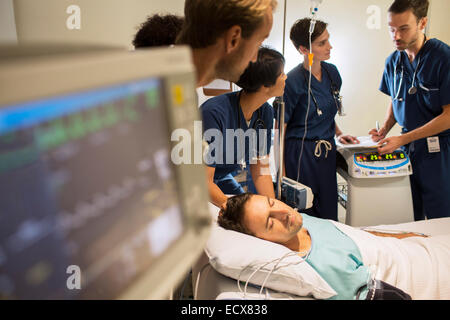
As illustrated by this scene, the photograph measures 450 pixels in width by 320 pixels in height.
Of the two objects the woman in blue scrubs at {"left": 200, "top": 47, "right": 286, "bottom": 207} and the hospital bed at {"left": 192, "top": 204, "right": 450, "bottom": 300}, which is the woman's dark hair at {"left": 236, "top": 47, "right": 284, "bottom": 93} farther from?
the hospital bed at {"left": 192, "top": 204, "right": 450, "bottom": 300}

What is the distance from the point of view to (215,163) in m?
1.55

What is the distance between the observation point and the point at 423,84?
6.47ft

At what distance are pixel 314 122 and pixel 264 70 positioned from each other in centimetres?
70

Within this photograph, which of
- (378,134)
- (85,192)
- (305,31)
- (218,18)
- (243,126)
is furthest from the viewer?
(378,134)

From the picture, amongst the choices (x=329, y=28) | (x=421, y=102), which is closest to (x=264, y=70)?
(x=421, y=102)

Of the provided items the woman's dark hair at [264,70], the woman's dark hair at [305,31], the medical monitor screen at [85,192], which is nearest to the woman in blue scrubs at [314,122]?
the woman's dark hair at [305,31]

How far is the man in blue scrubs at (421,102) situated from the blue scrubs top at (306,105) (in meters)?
0.44

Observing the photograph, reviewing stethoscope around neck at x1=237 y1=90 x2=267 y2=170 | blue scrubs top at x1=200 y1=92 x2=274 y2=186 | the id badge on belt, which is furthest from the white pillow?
the id badge on belt

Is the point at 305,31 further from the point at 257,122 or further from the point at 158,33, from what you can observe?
the point at 158,33

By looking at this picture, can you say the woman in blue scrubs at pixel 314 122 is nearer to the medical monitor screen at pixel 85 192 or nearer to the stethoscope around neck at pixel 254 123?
the stethoscope around neck at pixel 254 123

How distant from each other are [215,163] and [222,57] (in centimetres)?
77

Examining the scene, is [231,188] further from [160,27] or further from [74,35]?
[74,35]

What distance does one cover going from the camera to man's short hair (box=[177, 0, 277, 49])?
769 mm
